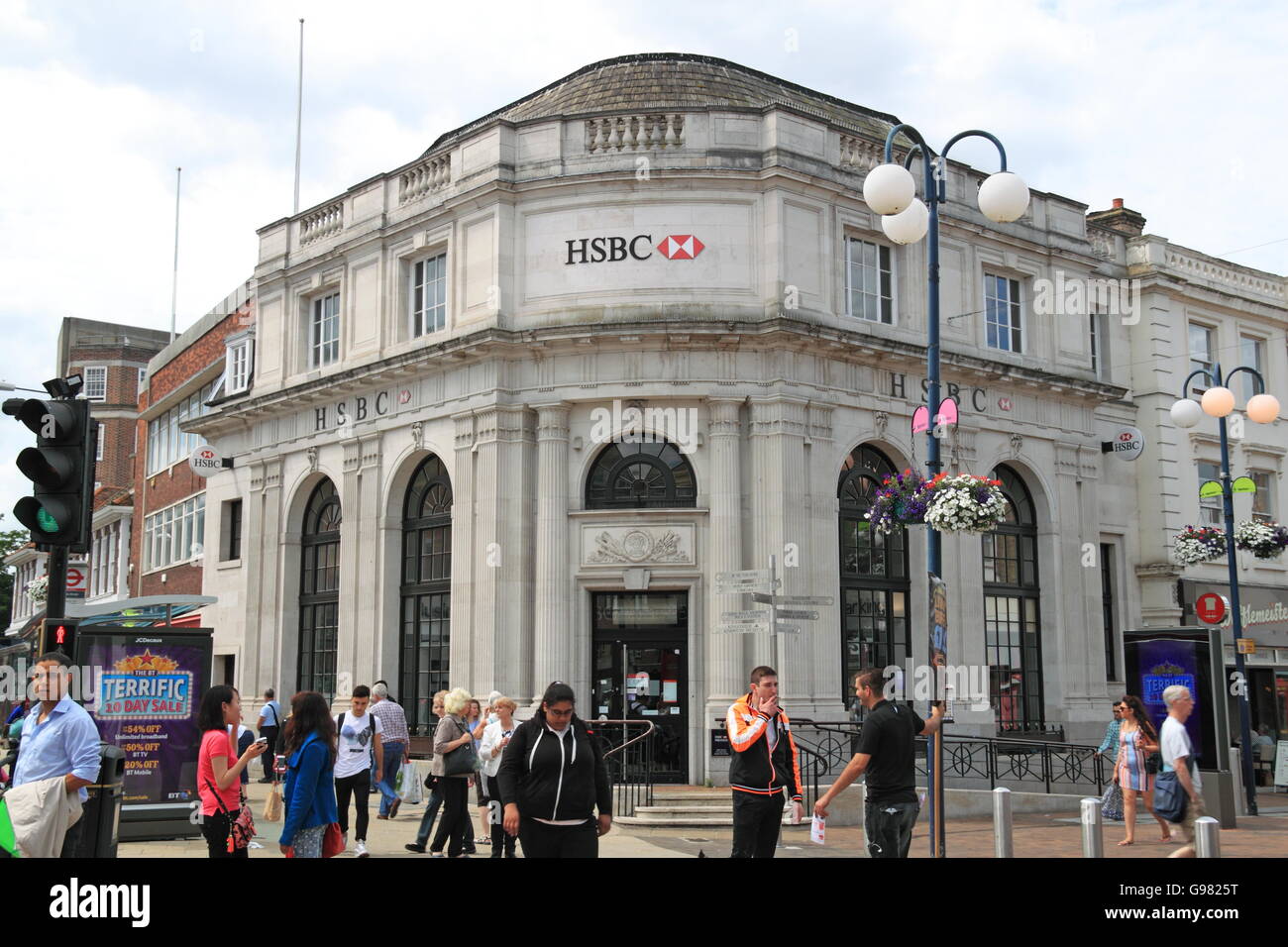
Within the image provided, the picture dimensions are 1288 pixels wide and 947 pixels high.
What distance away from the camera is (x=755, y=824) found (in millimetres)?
10906

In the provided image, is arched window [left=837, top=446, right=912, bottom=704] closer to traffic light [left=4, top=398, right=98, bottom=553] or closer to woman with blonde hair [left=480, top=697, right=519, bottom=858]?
woman with blonde hair [left=480, top=697, right=519, bottom=858]

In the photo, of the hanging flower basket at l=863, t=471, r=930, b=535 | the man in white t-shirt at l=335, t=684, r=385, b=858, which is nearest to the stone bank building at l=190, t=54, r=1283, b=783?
the hanging flower basket at l=863, t=471, r=930, b=535

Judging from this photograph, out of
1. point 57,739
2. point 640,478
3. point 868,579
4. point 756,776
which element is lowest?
point 756,776

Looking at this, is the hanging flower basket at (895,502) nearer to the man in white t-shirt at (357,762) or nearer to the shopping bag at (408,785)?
the man in white t-shirt at (357,762)

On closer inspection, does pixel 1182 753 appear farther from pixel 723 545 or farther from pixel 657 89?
pixel 657 89

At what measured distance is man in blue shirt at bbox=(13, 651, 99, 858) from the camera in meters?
9.16

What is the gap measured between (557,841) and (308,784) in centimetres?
205

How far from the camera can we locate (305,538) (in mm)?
30766

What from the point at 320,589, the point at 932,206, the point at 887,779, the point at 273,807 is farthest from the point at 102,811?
the point at 320,589

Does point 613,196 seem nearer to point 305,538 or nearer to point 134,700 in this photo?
point 305,538

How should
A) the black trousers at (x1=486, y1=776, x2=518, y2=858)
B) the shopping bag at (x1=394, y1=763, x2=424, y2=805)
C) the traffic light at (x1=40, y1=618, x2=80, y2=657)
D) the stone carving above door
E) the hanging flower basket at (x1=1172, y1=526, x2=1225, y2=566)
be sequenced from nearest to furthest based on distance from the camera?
the traffic light at (x1=40, y1=618, x2=80, y2=657), the black trousers at (x1=486, y1=776, x2=518, y2=858), the shopping bag at (x1=394, y1=763, x2=424, y2=805), the stone carving above door, the hanging flower basket at (x1=1172, y1=526, x2=1225, y2=566)

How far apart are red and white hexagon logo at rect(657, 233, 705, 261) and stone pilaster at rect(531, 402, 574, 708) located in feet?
11.4
